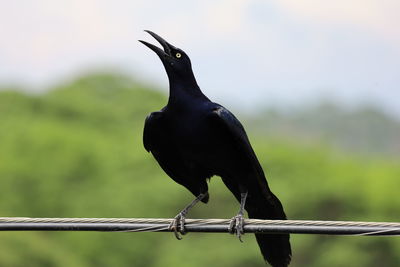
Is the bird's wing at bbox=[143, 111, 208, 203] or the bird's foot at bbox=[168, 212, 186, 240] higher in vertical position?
the bird's wing at bbox=[143, 111, 208, 203]

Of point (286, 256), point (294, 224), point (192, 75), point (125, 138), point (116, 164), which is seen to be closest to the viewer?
point (294, 224)

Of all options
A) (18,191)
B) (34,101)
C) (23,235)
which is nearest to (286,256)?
(23,235)

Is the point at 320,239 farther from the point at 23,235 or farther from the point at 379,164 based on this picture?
the point at 379,164

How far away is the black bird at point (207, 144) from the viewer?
692 centimetres

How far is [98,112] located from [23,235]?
32.3 meters

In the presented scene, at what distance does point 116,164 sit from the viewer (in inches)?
2072

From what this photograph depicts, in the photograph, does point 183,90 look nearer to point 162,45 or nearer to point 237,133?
point 162,45

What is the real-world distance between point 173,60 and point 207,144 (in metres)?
0.80

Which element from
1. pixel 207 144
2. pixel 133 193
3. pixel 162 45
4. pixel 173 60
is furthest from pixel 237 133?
pixel 133 193

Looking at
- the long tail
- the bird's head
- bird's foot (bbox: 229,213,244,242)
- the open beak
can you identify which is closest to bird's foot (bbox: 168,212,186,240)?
bird's foot (bbox: 229,213,244,242)

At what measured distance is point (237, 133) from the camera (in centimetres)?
693

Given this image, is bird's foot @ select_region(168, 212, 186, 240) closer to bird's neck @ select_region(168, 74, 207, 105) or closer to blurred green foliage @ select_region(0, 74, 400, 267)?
bird's neck @ select_region(168, 74, 207, 105)

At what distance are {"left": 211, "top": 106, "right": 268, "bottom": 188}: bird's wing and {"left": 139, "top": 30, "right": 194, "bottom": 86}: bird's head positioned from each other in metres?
0.50

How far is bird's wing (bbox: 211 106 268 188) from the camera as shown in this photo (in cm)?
692
